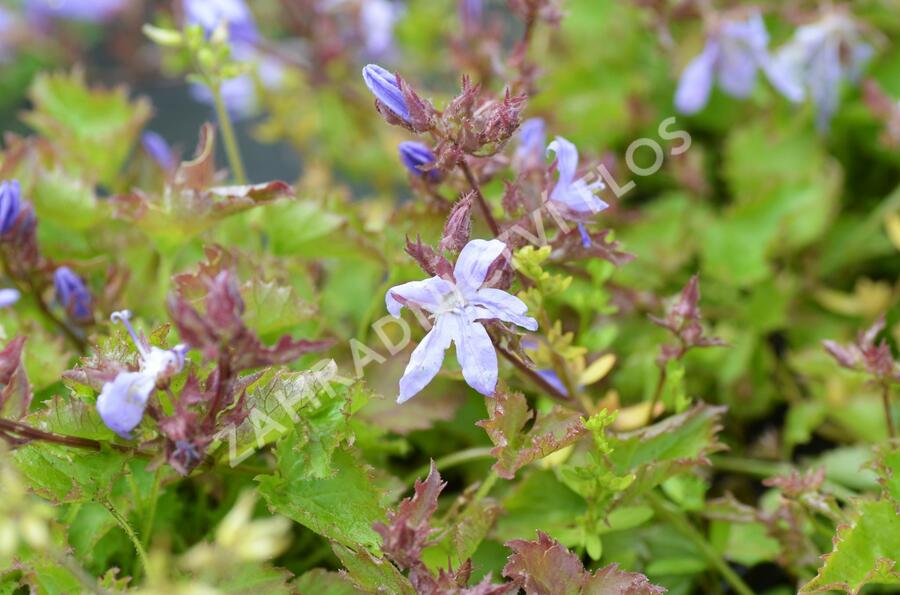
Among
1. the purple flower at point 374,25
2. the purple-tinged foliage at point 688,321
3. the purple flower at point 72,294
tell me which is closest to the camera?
the purple-tinged foliage at point 688,321

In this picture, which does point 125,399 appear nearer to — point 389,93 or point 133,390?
point 133,390

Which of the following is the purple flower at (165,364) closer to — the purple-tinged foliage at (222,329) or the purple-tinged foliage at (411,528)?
the purple-tinged foliage at (222,329)

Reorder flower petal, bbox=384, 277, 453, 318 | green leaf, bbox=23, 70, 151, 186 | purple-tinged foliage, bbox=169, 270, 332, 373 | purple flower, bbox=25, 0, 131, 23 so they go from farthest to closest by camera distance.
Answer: purple flower, bbox=25, 0, 131, 23 < green leaf, bbox=23, 70, 151, 186 < flower petal, bbox=384, 277, 453, 318 < purple-tinged foliage, bbox=169, 270, 332, 373

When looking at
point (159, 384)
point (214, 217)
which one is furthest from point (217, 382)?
point (214, 217)

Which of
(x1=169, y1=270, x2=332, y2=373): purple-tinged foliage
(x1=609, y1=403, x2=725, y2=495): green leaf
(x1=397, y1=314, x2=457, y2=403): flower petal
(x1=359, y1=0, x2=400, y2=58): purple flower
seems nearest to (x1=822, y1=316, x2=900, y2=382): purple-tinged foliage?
(x1=609, y1=403, x2=725, y2=495): green leaf

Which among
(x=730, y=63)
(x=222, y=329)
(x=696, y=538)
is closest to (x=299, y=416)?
(x=222, y=329)

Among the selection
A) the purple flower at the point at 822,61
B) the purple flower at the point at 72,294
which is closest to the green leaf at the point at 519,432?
the purple flower at the point at 72,294

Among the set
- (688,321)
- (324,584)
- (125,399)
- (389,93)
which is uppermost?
(389,93)

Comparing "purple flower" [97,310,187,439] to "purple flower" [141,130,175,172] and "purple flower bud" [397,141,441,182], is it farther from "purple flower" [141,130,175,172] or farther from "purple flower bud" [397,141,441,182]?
"purple flower" [141,130,175,172]
